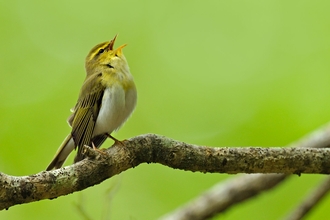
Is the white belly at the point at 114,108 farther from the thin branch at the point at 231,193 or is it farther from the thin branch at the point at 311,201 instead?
the thin branch at the point at 311,201

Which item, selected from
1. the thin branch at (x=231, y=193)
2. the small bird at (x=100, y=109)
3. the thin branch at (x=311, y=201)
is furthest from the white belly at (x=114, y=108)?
the thin branch at (x=311, y=201)

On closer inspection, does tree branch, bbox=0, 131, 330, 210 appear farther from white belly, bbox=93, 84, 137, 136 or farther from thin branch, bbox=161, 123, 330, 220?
thin branch, bbox=161, 123, 330, 220

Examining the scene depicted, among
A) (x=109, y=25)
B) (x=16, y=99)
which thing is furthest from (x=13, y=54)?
(x=109, y=25)

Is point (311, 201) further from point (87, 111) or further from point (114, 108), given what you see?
point (87, 111)

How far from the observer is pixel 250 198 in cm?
662

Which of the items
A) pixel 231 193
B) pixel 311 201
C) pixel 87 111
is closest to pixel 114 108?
pixel 87 111

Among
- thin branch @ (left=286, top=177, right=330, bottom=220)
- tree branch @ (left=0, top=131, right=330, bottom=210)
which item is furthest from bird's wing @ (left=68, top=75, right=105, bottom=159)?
thin branch @ (left=286, top=177, right=330, bottom=220)

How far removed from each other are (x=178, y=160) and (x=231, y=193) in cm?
268

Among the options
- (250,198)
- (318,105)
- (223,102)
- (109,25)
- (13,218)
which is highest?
(109,25)

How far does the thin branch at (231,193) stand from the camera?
6457 millimetres

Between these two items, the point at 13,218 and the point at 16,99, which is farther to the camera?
the point at 16,99

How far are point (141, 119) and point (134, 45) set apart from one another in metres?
1.41

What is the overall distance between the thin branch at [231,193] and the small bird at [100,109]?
61.1 inches

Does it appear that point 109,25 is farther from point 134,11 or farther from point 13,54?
point 13,54
